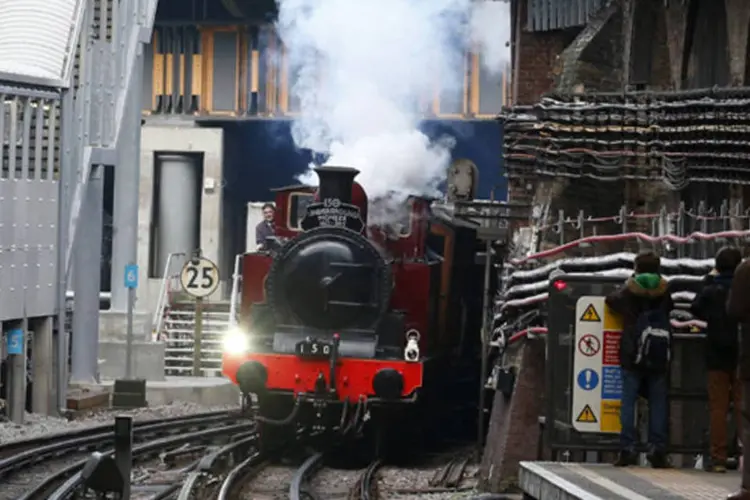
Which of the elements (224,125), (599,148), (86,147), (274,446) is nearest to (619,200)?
(599,148)

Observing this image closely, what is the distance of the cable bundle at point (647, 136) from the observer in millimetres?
17062

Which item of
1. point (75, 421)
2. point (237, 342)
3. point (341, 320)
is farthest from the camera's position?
point (75, 421)

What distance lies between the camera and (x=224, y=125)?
51.1m

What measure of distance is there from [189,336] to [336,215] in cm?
2102

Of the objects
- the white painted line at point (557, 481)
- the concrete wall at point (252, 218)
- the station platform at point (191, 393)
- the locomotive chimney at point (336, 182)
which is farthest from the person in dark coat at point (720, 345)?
the concrete wall at point (252, 218)

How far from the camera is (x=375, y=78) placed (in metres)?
27.5

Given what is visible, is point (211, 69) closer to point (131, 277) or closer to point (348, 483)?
point (131, 277)

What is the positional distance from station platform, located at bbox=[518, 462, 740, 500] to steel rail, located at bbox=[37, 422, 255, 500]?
3.24m

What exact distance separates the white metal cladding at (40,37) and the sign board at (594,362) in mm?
15759

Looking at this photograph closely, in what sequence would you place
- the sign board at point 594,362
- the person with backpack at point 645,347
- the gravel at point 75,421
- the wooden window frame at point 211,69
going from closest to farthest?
the person with backpack at point 645,347 < the sign board at point 594,362 < the gravel at point 75,421 < the wooden window frame at point 211,69

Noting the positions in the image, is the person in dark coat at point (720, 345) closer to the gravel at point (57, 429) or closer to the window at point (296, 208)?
the gravel at point (57, 429)

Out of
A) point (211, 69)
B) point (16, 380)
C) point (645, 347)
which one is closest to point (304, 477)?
point (16, 380)

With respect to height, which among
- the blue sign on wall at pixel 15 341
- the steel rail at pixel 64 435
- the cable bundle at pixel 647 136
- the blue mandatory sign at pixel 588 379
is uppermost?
the cable bundle at pixel 647 136

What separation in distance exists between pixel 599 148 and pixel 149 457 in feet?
20.9
